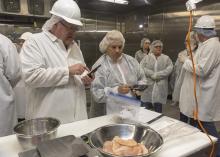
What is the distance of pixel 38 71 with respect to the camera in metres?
1.35

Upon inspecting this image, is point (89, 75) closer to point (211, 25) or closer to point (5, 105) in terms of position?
point (5, 105)

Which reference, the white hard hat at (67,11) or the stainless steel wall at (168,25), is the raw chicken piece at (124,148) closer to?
the white hard hat at (67,11)

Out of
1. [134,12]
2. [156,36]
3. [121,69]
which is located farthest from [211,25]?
[134,12]

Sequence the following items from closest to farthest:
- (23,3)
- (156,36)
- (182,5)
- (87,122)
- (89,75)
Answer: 1. (87,122)
2. (89,75)
3. (23,3)
4. (182,5)
5. (156,36)

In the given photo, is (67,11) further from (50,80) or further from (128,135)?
(128,135)

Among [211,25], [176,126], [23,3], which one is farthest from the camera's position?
[23,3]

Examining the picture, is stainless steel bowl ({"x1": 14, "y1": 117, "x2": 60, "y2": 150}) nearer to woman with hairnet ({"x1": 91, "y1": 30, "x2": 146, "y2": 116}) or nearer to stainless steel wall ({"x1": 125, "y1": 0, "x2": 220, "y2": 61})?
woman with hairnet ({"x1": 91, "y1": 30, "x2": 146, "y2": 116})

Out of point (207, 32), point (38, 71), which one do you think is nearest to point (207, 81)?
point (207, 32)

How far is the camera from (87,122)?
1.33 metres

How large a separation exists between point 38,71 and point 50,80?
9 centimetres

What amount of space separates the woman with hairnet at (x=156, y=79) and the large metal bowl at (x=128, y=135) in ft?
7.24

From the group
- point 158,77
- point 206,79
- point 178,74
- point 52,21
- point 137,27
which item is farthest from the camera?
point 137,27

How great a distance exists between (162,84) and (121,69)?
1.56 m

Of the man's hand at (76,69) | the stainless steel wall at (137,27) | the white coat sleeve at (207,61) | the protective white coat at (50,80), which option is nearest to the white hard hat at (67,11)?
the protective white coat at (50,80)
